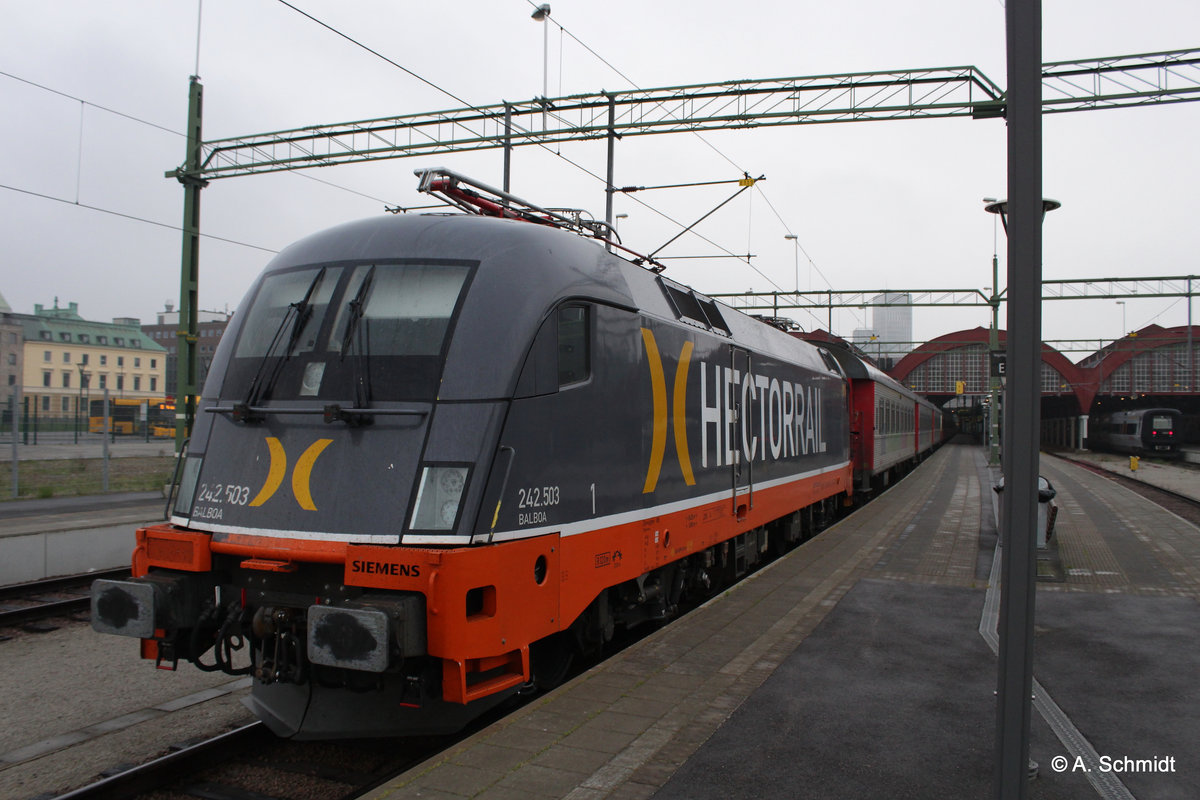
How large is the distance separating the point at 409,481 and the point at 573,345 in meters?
1.50

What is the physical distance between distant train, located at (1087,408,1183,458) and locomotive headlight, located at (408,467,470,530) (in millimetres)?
50588

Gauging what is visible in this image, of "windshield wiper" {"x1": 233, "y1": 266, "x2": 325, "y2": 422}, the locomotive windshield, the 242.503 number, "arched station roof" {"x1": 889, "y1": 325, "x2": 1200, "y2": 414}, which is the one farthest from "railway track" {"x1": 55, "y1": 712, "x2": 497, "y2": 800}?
"arched station roof" {"x1": 889, "y1": 325, "x2": 1200, "y2": 414}

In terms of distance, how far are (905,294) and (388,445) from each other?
32527 mm

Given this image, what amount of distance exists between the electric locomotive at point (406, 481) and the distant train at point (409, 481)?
0.05 feet

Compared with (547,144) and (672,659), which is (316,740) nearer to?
(672,659)

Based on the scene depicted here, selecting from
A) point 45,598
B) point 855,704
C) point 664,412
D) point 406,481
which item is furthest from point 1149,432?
point 406,481

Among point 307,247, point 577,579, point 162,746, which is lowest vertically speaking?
point 162,746

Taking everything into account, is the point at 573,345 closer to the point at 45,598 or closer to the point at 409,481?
the point at 409,481

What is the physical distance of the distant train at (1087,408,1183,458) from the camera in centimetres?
4566

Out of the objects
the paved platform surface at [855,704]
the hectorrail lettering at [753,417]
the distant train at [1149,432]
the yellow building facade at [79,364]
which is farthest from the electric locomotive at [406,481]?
the distant train at [1149,432]

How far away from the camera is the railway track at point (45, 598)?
29.7ft

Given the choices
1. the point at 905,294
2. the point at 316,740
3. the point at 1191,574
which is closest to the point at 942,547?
the point at 1191,574

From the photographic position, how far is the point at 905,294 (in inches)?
1356

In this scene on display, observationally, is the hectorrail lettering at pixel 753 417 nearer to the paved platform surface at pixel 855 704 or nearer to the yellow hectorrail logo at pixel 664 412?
the yellow hectorrail logo at pixel 664 412
